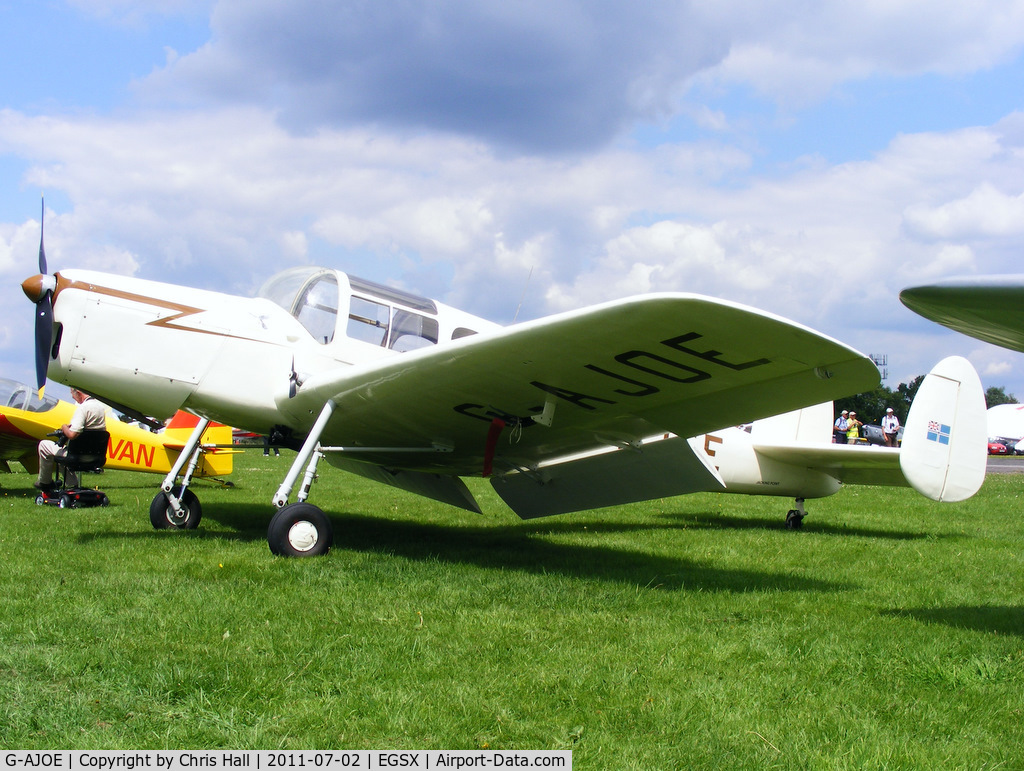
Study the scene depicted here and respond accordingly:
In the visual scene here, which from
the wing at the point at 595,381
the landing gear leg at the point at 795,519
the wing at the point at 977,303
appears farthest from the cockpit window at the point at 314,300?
the landing gear leg at the point at 795,519

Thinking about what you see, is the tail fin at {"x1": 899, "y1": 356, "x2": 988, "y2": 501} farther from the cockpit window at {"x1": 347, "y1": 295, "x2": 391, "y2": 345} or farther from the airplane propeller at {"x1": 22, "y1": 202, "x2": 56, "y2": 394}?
the airplane propeller at {"x1": 22, "y1": 202, "x2": 56, "y2": 394}

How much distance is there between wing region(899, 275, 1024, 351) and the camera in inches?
106

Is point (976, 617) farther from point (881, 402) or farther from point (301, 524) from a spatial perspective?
point (881, 402)

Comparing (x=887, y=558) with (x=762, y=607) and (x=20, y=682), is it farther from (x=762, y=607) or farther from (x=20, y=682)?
(x=20, y=682)

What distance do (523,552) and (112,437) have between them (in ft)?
28.9

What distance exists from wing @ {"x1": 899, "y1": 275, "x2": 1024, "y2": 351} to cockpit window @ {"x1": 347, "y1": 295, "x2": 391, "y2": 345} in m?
4.75

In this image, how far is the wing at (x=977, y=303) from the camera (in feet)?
8.83

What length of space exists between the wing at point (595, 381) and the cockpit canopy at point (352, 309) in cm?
81

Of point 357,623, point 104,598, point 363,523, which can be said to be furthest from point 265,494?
point 357,623

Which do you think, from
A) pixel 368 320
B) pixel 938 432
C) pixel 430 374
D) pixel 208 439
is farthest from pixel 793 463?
pixel 208 439

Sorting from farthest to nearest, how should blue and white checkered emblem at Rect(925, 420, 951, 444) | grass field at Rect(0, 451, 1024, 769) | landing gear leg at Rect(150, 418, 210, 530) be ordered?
1. landing gear leg at Rect(150, 418, 210, 530)
2. blue and white checkered emblem at Rect(925, 420, 951, 444)
3. grass field at Rect(0, 451, 1024, 769)

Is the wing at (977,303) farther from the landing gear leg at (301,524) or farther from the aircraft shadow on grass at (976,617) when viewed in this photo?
the landing gear leg at (301,524)

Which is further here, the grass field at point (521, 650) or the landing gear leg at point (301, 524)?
the landing gear leg at point (301, 524)

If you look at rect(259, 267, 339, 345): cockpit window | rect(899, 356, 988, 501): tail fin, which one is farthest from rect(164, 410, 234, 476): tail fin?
rect(899, 356, 988, 501): tail fin
